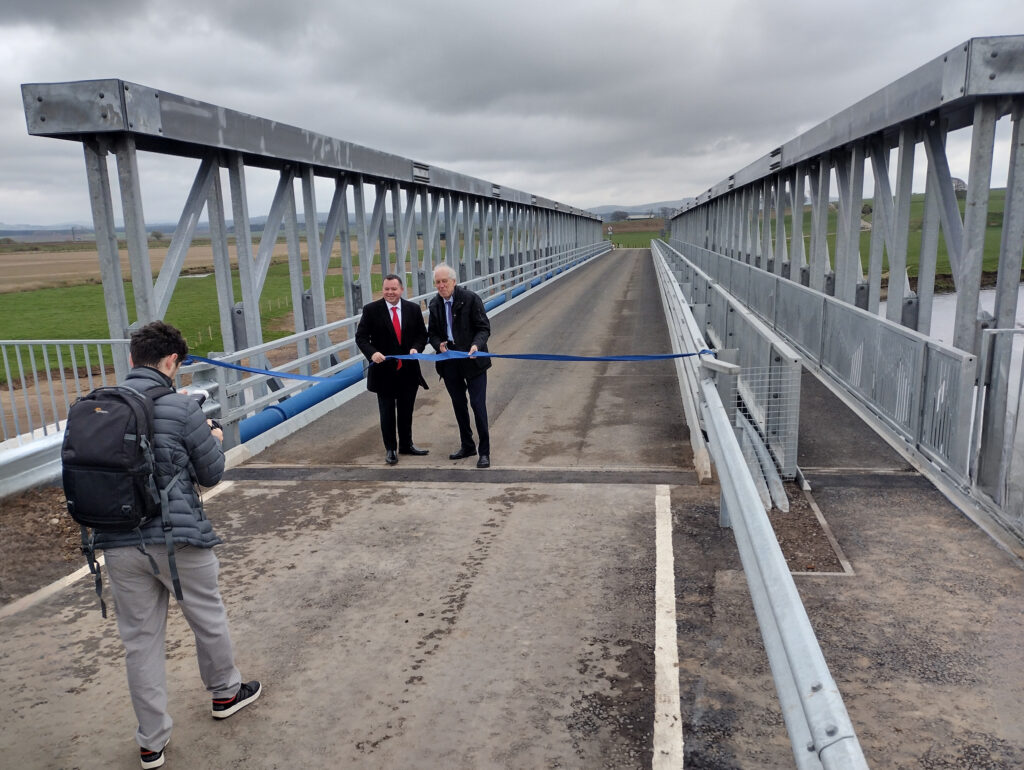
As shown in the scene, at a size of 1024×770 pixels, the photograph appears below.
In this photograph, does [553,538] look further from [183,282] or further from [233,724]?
[183,282]

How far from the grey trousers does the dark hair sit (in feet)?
2.60

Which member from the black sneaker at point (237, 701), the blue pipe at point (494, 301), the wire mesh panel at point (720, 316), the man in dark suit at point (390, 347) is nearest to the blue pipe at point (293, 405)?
the man in dark suit at point (390, 347)

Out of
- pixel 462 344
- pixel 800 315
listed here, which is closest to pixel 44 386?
pixel 462 344

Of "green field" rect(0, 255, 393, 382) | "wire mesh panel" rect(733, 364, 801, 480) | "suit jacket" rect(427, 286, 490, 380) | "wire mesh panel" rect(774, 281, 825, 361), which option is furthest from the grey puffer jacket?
"green field" rect(0, 255, 393, 382)

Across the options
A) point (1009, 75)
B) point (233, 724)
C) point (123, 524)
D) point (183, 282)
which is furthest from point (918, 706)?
point (183, 282)

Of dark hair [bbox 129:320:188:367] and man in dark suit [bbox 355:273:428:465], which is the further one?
man in dark suit [bbox 355:273:428:465]

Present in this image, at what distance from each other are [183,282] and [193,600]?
2492 inches

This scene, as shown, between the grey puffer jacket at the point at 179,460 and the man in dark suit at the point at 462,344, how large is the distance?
174 inches

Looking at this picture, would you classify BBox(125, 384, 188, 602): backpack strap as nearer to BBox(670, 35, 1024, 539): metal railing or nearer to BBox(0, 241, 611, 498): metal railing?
BBox(0, 241, 611, 498): metal railing

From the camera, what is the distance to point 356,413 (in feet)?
34.9

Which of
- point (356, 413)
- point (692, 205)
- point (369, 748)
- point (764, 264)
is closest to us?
point (369, 748)

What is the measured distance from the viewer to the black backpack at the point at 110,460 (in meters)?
3.28

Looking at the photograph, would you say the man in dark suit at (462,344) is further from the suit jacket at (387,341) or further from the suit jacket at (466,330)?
the suit jacket at (387,341)

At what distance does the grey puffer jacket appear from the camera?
11.4 feet
